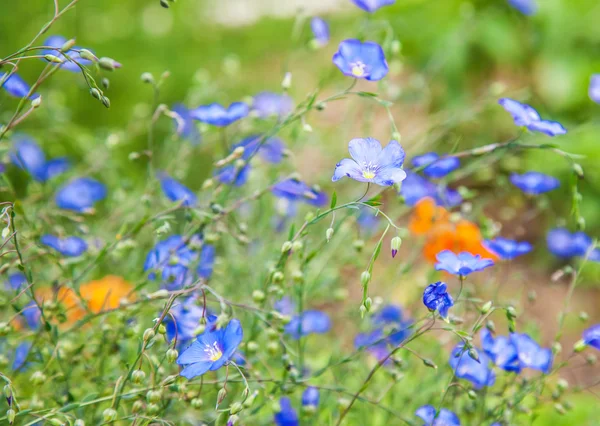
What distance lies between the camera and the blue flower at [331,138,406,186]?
1085mm

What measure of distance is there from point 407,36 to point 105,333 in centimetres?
270

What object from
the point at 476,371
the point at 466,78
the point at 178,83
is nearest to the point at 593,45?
the point at 466,78

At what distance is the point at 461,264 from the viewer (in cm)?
122

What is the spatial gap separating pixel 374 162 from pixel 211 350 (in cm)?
39

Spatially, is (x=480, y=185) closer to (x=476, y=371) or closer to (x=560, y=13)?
(x=560, y=13)

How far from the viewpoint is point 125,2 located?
11.9ft

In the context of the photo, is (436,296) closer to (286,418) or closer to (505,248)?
(505,248)

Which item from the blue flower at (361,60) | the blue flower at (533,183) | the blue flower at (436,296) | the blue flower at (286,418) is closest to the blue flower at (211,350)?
the blue flower at (436,296)

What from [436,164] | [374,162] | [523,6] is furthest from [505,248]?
[523,6]

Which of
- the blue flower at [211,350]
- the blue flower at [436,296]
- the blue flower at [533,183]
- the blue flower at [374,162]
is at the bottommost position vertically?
the blue flower at [533,183]

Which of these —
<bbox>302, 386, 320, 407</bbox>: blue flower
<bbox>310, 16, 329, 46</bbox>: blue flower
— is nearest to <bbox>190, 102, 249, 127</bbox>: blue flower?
<bbox>310, 16, 329, 46</bbox>: blue flower

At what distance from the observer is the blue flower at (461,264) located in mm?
1189

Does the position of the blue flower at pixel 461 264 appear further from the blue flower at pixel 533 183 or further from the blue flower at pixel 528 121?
the blue flower at pixel 533 183

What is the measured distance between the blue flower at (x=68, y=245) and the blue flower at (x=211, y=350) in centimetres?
54
